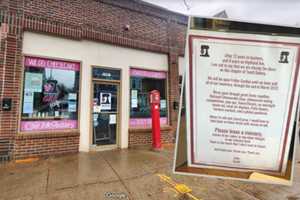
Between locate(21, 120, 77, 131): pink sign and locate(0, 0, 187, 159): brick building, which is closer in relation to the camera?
locate(0, 0, 187, 159): brick building

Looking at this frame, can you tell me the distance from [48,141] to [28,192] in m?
2.56

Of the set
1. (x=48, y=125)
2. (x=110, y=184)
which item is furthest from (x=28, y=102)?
(x=110, y=184)

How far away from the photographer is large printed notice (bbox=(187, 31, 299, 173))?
2.06 m

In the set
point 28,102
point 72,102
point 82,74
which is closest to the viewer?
point 28,102

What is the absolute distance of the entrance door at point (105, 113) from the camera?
739 centimetres

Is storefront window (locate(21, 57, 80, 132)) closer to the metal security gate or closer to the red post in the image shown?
the metal security gate

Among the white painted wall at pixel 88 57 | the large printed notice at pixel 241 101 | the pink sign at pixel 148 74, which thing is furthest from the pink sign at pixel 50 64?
the large printed notice at pixel 241 101

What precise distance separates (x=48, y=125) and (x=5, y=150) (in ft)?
3.80

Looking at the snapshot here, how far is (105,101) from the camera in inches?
299

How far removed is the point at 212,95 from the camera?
84.4 inches

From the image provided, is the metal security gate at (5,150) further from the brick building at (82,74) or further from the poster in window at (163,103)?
the poster in window at (163,103)

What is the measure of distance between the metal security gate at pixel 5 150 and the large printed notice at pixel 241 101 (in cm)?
546

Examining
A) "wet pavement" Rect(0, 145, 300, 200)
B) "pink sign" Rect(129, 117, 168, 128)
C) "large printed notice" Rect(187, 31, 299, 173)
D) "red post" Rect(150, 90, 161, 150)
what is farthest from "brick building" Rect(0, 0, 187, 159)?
"large printed notice" Rect(187, 31, 299, 173)

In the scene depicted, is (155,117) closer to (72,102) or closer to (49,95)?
(72,102)
